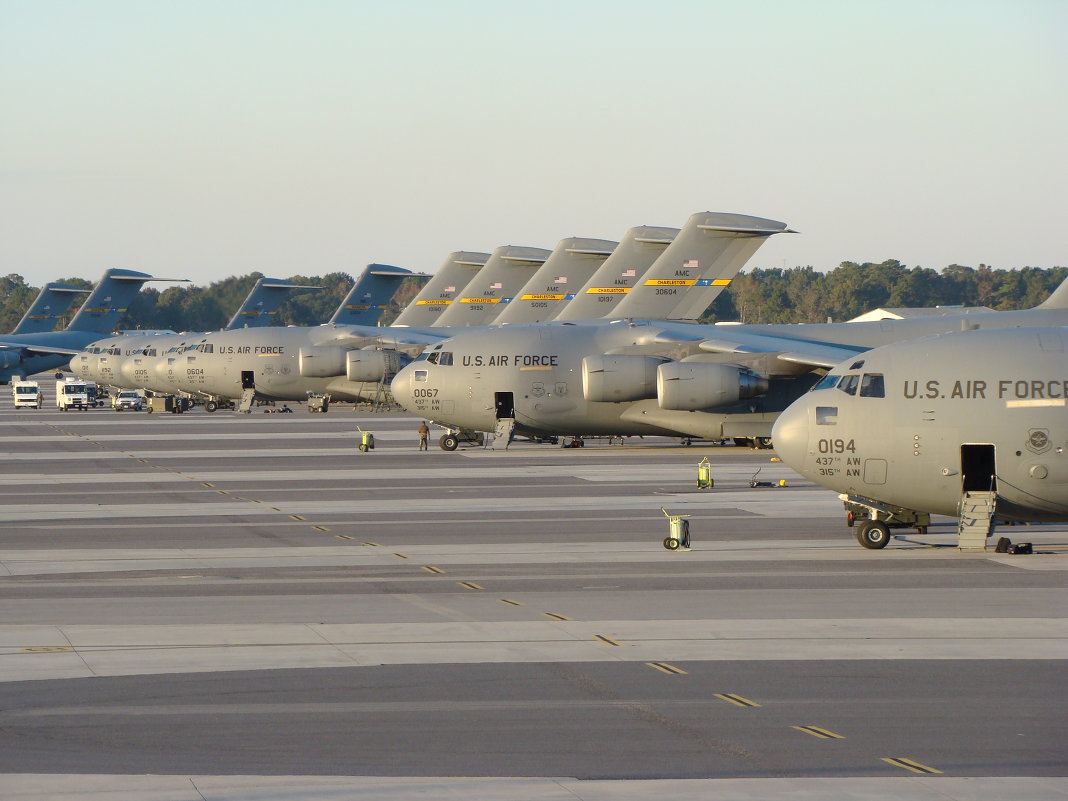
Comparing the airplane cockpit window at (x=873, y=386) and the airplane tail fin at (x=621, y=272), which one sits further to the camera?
the airplane tail fin at (x=621, y=272)

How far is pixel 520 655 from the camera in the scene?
57.2 ft

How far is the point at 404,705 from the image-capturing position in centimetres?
1489

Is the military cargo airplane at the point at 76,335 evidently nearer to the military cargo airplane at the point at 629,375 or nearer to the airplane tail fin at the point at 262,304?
the airplane tail fin at the point at 262,304

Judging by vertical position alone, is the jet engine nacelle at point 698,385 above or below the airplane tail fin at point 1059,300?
below

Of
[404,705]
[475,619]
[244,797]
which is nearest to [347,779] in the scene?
[244,797]

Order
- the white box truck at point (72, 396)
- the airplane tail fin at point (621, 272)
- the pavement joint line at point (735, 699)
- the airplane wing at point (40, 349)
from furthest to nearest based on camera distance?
the airplane wing at point (40, 349) → the white box truck at point (72, 396) → the airplane tail fin at point (621, 272) → the pavement joint line at point (735, 699)

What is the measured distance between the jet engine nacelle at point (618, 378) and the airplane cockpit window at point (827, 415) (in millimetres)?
23226

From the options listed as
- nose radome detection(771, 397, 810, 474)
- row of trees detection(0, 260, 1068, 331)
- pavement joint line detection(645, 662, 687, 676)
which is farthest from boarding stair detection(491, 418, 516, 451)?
row of trees detection(0, 260, 1068, 331)

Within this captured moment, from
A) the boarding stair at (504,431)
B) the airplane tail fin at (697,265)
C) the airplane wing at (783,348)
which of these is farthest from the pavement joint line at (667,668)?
the airplane tail fin at (697,265)

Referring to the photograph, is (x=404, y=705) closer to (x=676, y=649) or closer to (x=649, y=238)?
(x=676, y=649)

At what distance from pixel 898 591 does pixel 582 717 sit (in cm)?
921

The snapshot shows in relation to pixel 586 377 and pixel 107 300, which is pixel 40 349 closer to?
Answer: pixel 107 300

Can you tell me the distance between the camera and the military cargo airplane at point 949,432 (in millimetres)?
25547

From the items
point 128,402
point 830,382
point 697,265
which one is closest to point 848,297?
point 128,402
